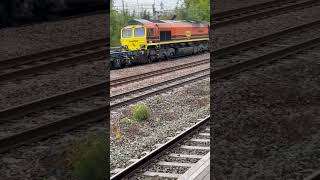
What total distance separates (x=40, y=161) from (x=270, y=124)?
2275mm

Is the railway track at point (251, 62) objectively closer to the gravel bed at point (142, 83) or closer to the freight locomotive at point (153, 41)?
the gravel bed at point (142, 83)

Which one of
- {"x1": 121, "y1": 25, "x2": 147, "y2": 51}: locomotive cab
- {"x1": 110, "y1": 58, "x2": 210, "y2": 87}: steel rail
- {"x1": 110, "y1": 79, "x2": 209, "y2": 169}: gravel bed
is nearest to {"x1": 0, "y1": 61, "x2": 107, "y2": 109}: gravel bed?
{"x1": 110, "y1": 79, "x2": 209, "y2": 169}: gravel bed

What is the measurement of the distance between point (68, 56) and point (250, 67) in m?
3.11

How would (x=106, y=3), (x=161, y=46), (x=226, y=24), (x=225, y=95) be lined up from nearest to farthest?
(x=106, y=3)
(x=225, y=95)
(x=226, y=24)
(x=161, y=46)

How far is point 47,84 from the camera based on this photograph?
571 centimetres

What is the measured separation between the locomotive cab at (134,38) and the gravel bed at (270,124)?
12450 millimetres

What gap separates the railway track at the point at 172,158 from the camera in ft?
16.4

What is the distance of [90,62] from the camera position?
6707 millimetres

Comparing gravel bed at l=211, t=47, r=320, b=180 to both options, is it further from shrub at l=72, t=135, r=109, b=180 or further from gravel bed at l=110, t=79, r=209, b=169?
gravel bed at l=110, t=79, r=209, b=169

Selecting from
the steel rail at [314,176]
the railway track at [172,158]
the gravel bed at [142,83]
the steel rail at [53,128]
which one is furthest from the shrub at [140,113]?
the steel rail at [314,176]

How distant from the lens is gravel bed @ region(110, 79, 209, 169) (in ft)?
20.1

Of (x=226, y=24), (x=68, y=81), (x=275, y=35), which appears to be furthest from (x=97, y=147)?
(x=275, y=35)

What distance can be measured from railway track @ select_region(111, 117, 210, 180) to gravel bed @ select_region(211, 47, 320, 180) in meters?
1.02

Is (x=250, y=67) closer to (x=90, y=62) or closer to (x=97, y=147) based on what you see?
(x=97, y=147)
